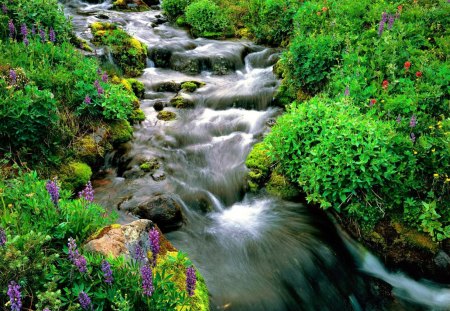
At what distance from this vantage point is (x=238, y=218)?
5930mm

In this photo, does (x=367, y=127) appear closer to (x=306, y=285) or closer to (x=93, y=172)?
(x=306, y=285)

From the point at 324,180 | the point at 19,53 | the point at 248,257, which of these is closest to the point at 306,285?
the point at 248,257

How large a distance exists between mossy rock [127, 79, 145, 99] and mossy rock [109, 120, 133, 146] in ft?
6.98

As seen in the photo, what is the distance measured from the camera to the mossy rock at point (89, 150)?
20.4ft

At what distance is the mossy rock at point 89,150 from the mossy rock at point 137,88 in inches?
120

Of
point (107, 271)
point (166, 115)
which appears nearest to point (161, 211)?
point (107, 271)

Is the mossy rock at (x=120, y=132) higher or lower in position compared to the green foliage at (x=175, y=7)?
lower

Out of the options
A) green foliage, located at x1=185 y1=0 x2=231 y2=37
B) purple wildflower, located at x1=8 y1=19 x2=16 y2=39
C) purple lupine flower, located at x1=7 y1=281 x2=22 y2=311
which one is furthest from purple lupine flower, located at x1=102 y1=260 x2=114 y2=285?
green foliage, located at x1=185 y1=0 x2=231 y2=37

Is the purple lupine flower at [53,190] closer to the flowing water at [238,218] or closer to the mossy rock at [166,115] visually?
the flowing water at [238,218]

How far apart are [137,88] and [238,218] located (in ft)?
17.1

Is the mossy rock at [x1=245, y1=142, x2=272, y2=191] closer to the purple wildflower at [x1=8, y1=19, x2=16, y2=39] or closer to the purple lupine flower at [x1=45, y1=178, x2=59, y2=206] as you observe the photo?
the purple lupine flower at [x1=45, y1=178, x2=59, y2=206]

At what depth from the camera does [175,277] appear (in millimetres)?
3396

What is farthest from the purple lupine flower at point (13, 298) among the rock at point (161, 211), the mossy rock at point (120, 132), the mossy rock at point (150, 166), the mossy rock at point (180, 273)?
the mossy rock at point (120, 132)

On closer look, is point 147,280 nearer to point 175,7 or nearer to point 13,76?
point 13,76
